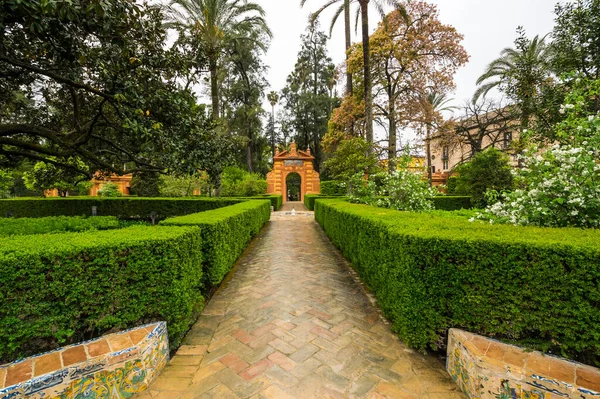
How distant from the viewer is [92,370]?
196cm

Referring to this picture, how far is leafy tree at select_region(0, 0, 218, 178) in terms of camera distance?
13.6 feet

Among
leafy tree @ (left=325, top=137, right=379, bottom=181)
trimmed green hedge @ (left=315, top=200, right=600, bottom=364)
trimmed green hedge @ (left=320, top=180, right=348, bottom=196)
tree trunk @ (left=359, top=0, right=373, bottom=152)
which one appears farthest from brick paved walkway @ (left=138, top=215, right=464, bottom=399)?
trimmed green hedge @ (left=320, top=180, right=348, bottom=196)

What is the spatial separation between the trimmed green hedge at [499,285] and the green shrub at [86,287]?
249 cm

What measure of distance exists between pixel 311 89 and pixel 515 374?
34863mm

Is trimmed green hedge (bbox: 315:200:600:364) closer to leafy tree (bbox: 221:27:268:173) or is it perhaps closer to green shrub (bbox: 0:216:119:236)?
green shrub (bbox: 0:216:119:236)

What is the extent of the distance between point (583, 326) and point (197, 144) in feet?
21.7

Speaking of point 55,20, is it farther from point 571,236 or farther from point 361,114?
point 361,114

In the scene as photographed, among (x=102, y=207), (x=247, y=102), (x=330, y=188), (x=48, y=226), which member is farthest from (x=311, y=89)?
(x=48, y=226)

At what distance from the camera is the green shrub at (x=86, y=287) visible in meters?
1.88

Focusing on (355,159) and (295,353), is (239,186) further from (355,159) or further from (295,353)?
(295,353)

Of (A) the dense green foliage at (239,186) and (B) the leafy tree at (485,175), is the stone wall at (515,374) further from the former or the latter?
(A) the dense green foliage at (239,186)

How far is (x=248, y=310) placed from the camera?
354 cm

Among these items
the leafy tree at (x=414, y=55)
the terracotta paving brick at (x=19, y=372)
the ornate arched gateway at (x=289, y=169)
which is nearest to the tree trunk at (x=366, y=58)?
the leafy tree at (x=414, y=55)

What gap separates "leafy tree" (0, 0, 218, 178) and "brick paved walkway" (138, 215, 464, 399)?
12.1ft
